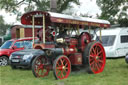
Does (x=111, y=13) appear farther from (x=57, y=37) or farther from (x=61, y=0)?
(x=57, y=37)

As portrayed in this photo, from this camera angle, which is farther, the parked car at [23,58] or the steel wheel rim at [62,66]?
the parked car at [23,58]

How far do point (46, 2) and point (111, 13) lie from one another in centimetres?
907

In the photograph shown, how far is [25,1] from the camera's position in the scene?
32.1 m

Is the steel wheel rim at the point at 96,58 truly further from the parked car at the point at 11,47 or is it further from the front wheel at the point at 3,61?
the front wheel at the point at 3,61

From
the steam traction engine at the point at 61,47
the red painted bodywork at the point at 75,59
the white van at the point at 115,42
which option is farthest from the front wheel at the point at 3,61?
the white van at the point at 115,42

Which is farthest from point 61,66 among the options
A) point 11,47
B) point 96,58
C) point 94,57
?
point 11,47

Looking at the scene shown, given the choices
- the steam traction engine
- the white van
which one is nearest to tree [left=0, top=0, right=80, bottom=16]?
the white van

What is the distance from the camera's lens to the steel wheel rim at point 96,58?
10.0 metres

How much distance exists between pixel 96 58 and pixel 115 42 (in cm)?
737

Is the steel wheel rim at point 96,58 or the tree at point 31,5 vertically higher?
the tree at point 31,5

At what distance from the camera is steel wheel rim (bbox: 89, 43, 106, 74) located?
32.9ft

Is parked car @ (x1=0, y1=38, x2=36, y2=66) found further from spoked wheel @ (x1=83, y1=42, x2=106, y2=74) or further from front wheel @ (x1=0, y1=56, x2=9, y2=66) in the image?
spoked wheel @ (x1=83, y1=42, x2=106, y2=74)

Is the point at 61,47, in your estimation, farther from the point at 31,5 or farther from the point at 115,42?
the point at 31,5

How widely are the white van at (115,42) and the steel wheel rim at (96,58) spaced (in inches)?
247
